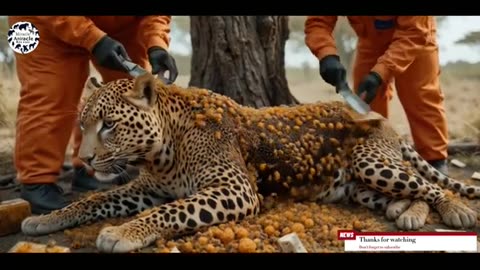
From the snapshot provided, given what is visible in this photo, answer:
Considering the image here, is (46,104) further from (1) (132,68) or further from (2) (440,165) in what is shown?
(2) (440,165)

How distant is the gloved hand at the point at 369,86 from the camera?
378 cm

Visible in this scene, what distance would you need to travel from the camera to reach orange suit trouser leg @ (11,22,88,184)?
3.67 metres

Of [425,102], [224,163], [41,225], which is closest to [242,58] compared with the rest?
[224,163]

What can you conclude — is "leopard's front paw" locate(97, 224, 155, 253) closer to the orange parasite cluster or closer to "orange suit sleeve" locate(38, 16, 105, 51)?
the orange parasite cluster

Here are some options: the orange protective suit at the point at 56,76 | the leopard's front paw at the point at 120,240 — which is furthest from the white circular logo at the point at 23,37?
the leopard's front paw at the point at 120,240

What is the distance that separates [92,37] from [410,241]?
1.94m

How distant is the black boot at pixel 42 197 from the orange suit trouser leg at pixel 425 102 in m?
1.99

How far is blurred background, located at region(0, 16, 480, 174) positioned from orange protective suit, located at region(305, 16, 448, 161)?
0.05 meters

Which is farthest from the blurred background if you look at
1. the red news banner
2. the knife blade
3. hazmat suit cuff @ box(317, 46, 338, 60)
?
the red news banner

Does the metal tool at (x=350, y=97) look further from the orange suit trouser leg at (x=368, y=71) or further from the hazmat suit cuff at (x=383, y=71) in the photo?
the hazmat suit cuff at (x=383, y=71)

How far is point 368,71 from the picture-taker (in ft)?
12.7
